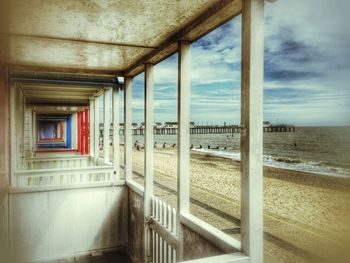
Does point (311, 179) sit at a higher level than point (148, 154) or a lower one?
lower

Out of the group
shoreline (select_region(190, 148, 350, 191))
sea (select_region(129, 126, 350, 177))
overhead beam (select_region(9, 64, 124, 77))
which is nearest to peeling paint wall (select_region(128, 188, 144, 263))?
overhead beam (select_region(9, 64, 124, 77))

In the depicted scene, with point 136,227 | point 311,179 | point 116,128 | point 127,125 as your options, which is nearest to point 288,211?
point 116,128

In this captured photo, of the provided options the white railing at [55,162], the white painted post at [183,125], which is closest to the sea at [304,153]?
the white painted post at [183,125]

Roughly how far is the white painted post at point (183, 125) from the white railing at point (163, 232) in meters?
0.45

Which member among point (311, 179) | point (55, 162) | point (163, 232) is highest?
point (55, 162)

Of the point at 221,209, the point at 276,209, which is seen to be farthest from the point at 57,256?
the point at 276,209

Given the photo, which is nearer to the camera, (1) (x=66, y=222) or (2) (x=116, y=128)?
(1) (x=66, y=222)

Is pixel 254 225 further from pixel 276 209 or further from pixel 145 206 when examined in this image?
pixel 276 209

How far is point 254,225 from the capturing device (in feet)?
7.70

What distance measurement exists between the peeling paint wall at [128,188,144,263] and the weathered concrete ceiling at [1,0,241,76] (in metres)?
2.61

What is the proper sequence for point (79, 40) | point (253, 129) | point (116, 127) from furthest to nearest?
point (116, 127), point (79, 40), point (253, 129)

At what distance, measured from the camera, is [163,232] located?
4453 millimetres

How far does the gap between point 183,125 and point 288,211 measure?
12472 millimetres

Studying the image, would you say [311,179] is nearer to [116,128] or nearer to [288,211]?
[288,211]
